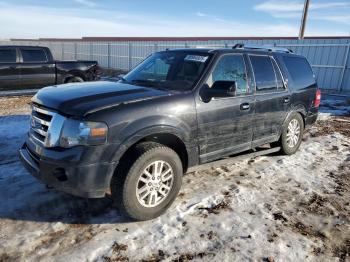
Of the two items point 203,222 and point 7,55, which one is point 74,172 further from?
point 7,55

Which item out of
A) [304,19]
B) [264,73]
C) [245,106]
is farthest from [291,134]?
[304,19]

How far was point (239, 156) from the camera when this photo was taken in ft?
16.1

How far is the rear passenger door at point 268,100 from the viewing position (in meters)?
4.92

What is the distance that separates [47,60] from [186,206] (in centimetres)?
943

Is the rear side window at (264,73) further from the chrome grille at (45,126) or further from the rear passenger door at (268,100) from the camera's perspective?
the chrome grille at (45,126)

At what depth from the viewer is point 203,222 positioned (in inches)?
146

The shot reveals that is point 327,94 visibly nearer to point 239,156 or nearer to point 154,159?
point 239,156

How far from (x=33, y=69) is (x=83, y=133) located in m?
9.29

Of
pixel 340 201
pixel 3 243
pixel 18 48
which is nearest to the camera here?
pixel 3 243

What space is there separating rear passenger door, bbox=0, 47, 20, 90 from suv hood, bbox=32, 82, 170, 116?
8.01 meters

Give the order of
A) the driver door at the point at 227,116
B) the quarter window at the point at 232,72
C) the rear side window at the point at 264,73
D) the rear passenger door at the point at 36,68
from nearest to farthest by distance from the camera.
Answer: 1. the driver door at the point at 227,116
2. the quarter window at the point at 232,72
3. the rear side window at the point at 264,73
4. the rear passenger door at the point at 36,68

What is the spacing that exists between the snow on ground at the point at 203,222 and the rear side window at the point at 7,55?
6835 millimetres

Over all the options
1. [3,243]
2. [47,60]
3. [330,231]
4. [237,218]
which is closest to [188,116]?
[237,218]

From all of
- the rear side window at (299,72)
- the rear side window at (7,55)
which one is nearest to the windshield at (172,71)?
the rear side window at (299,72)
